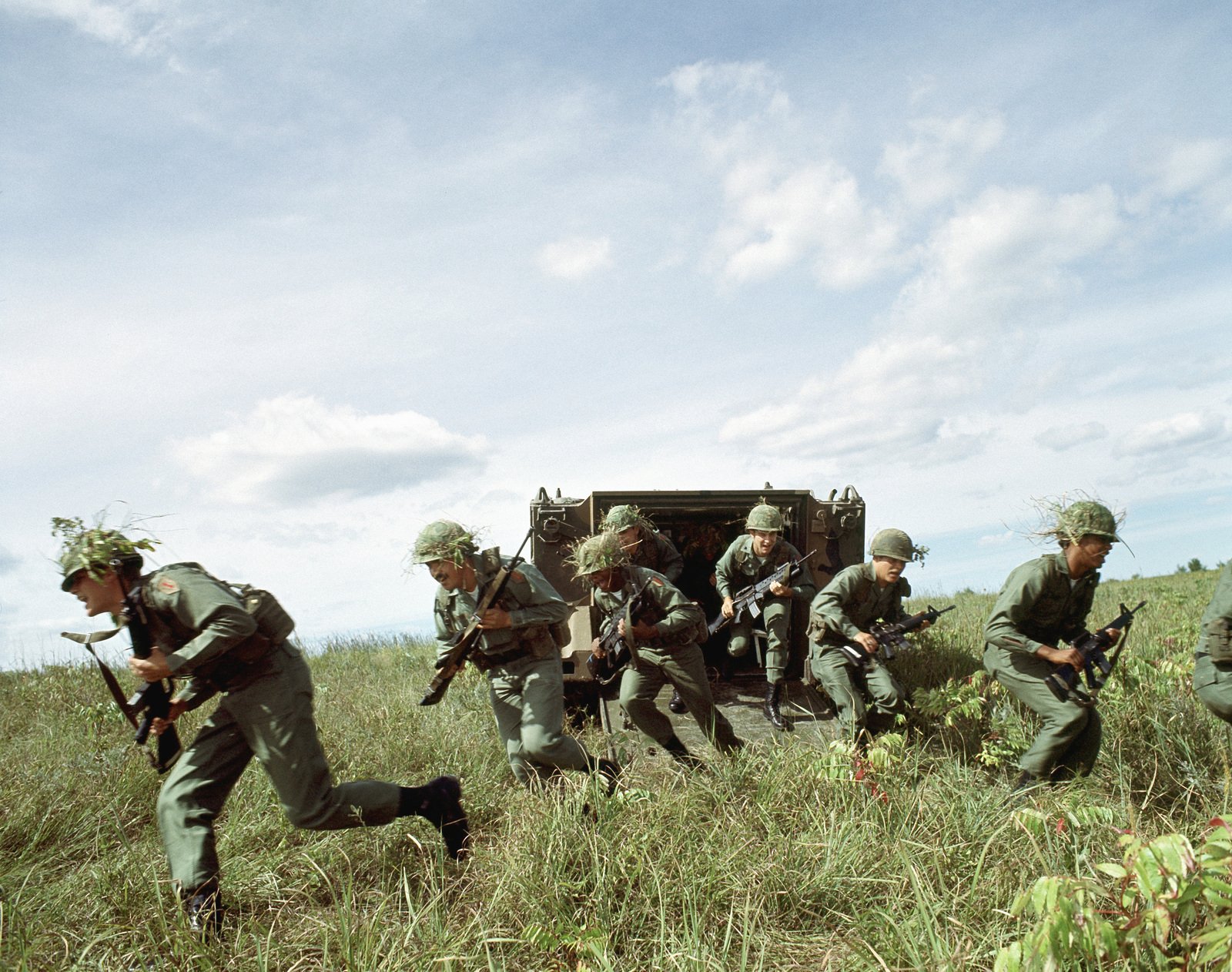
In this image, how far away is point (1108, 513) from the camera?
203 inches

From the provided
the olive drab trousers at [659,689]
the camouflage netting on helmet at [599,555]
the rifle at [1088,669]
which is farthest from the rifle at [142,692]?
the rifle at [1088,669]

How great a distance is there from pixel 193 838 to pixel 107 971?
1.86ft

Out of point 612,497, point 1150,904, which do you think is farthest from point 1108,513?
point 612,497

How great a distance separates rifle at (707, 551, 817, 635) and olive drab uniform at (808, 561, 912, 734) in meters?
1.07

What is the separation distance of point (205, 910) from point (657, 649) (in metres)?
2.94

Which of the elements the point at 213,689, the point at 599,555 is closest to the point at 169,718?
the point at 213,689

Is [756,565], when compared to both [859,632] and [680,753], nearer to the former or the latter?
[859,632]

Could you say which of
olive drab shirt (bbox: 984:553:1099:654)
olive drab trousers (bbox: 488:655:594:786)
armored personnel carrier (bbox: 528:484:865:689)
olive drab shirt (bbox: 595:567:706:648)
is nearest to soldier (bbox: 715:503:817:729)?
armored personnel carrier (bbox: 528:484:865:689)

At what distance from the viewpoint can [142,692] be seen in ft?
13.0

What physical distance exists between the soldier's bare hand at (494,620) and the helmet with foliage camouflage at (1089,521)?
126 inches

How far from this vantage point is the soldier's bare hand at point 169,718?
3.98 m

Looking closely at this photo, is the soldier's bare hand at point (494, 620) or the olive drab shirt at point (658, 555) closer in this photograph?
the soldier's bare hand at point (494, 620)

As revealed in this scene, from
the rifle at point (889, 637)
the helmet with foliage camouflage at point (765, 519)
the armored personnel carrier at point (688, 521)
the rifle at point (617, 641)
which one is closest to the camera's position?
the rifle at point (617, 641)

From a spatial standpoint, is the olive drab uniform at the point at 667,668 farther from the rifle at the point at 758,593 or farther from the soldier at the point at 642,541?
the rifle at the point at 758,593
